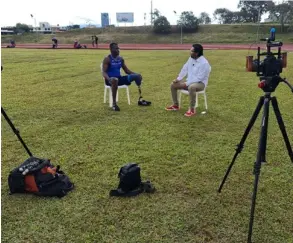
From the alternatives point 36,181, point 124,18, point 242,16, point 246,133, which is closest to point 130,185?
point 36,181

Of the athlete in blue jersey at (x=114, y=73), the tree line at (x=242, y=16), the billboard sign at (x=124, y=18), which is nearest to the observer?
the athlete in blue jersey at (x=114, y=73)

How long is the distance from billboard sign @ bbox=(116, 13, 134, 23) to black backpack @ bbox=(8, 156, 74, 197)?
71696 mm

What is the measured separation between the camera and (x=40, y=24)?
7831 centimetres

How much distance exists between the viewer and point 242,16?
6291 cm

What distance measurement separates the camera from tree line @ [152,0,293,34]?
43.8 meters

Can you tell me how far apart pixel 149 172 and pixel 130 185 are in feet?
1.86

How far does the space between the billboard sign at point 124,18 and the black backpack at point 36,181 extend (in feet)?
235

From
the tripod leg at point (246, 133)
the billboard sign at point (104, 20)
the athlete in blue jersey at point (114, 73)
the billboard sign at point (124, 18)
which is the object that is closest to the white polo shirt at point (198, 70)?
the athlete in blue jersey at point (114, 73)

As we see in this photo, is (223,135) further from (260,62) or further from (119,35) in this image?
(119,35)

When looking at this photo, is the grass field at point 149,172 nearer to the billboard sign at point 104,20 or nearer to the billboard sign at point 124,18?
the billboard sign at point 104,20

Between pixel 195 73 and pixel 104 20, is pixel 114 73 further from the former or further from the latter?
pixel 104 20

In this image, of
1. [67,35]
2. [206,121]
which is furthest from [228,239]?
[67,35]

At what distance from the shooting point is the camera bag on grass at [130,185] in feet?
11.4

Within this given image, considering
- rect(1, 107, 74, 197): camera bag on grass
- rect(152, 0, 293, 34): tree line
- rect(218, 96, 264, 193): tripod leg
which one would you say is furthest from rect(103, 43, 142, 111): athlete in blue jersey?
rect(152, 0, 293, 34): tree line
